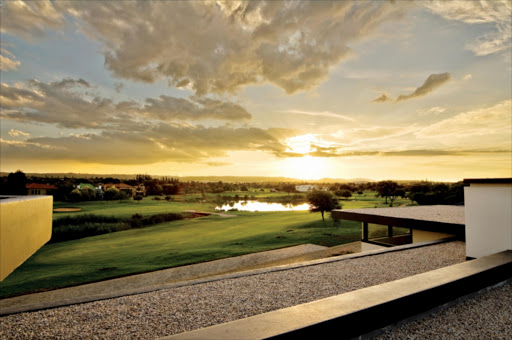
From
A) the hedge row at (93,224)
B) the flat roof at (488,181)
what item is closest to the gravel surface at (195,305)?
the flat roof at (488,181)

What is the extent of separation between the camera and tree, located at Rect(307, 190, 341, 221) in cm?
3148

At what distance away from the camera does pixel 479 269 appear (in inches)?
153


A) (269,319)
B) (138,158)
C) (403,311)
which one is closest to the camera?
(269,319)

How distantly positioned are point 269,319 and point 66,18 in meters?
21.2

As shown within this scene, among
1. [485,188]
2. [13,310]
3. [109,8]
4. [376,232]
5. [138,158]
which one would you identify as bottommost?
[376,232]

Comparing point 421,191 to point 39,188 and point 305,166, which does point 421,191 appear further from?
point 39,188

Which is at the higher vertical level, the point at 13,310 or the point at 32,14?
the point at 32,14

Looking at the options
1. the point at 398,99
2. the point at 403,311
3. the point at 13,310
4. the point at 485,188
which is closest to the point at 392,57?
the point at 398,99

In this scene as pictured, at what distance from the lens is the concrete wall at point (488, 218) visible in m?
5.08

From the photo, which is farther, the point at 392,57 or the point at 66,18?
the point at 66,18

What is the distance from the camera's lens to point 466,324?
298 centimetres

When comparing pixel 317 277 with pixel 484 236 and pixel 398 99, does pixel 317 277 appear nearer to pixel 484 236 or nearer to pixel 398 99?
pixel 484 236

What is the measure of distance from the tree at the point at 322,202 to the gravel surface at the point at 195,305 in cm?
2659

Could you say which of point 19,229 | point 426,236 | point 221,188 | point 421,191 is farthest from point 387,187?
point 221,188
